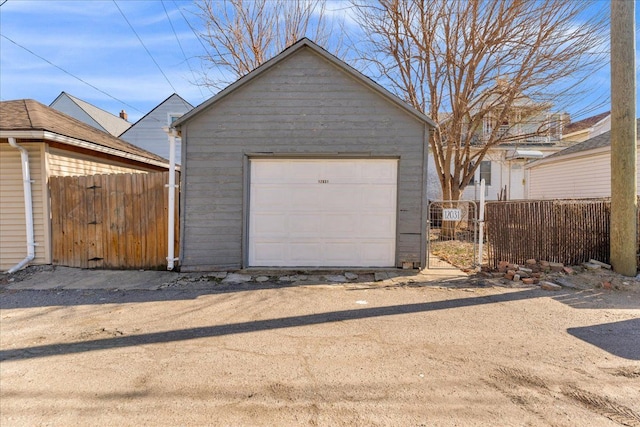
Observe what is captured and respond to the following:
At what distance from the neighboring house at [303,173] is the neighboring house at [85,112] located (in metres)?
17.2

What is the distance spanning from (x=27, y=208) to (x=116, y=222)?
5.61ft

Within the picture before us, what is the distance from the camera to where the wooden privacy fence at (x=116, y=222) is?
7.21 meters

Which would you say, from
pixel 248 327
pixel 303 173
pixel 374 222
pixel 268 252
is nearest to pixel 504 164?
pixel 374 222

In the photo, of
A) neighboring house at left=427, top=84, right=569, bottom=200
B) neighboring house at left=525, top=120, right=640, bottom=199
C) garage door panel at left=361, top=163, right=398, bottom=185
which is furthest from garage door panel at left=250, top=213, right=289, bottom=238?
neighboring house at left=525, top=120, right=640, bottom=199

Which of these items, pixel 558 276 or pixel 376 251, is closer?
pixel 558 276

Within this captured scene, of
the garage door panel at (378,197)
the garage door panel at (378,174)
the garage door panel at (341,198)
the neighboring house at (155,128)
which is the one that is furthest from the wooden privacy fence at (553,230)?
the neighboring house at (155,128)

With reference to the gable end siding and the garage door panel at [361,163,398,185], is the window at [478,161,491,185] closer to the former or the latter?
the garage door panel at [361,163,398,185]

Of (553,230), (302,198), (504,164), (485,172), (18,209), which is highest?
(504,164)

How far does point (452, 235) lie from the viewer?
9445mm

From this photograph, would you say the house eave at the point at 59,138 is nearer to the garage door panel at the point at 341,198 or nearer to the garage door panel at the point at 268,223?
the garage door panel at the point at 268,223

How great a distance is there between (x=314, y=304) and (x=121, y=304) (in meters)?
2.99

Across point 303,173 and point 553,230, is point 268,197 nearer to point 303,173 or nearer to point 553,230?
point 303,173

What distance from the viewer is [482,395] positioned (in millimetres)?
2758

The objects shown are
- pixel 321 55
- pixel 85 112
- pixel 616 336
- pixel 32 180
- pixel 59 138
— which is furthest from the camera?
A: pixel 85 112
